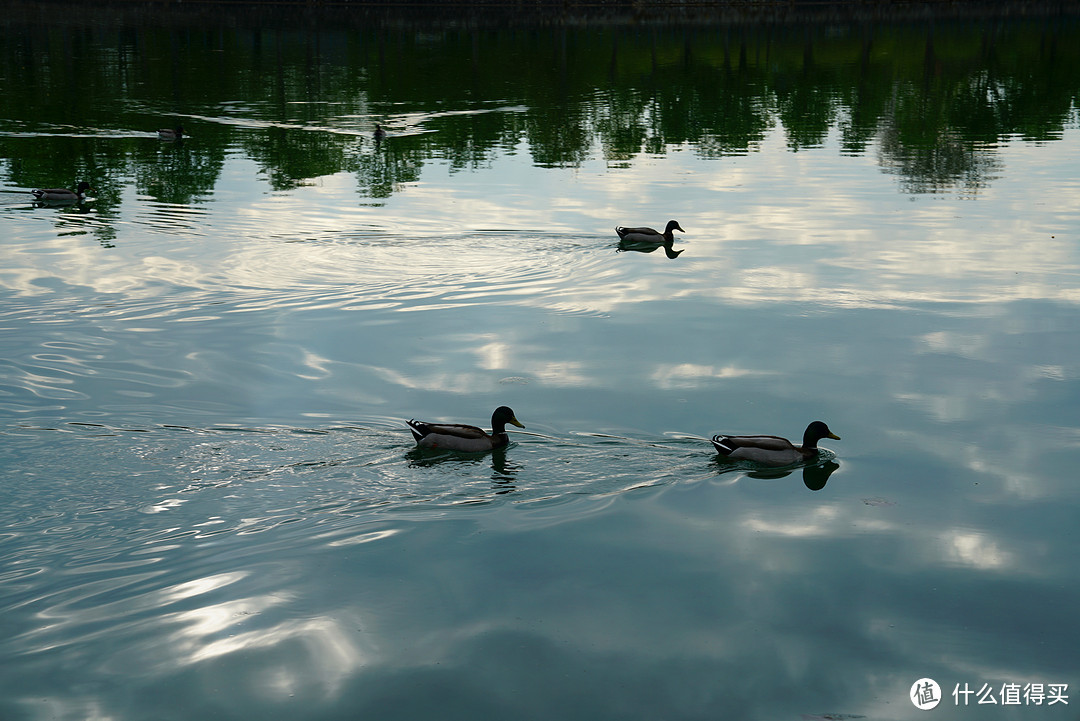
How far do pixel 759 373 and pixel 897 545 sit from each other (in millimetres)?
→ 5924

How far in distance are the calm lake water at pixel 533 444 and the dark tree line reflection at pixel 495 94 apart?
2.12 metres

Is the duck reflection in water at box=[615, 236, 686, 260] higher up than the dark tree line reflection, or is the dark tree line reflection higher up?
the dark tree line reflection

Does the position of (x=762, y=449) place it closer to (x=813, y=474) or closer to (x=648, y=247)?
(x=813, y=474)

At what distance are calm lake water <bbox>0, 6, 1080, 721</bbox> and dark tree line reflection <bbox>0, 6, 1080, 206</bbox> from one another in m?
2.12

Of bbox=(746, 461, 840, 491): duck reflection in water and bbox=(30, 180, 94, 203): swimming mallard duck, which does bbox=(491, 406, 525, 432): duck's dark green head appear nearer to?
bbox=(746, 461, 840, 491): duck reflection in water

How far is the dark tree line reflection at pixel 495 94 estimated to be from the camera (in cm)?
4097

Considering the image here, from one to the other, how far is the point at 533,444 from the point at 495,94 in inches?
2054

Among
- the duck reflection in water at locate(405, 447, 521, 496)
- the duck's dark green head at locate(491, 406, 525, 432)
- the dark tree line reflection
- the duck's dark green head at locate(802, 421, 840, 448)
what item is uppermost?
the dark tree line reflection

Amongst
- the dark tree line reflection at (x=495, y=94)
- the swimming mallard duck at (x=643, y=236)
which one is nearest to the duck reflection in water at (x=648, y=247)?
the swimming mallard duck at (x=643, y=236)

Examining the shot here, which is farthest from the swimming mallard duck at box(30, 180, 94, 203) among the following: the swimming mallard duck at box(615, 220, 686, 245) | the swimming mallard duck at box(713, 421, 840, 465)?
the swimming mallard duck at box(713, 421, 840, 465)

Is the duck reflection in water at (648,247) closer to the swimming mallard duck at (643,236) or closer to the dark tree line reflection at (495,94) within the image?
the swimming mallard duck at (643,236)

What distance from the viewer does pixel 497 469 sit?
46.6 ft

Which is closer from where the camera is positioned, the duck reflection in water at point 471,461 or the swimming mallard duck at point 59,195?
the duck reflection in water at point 471,461

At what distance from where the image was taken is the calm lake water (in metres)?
9.80
